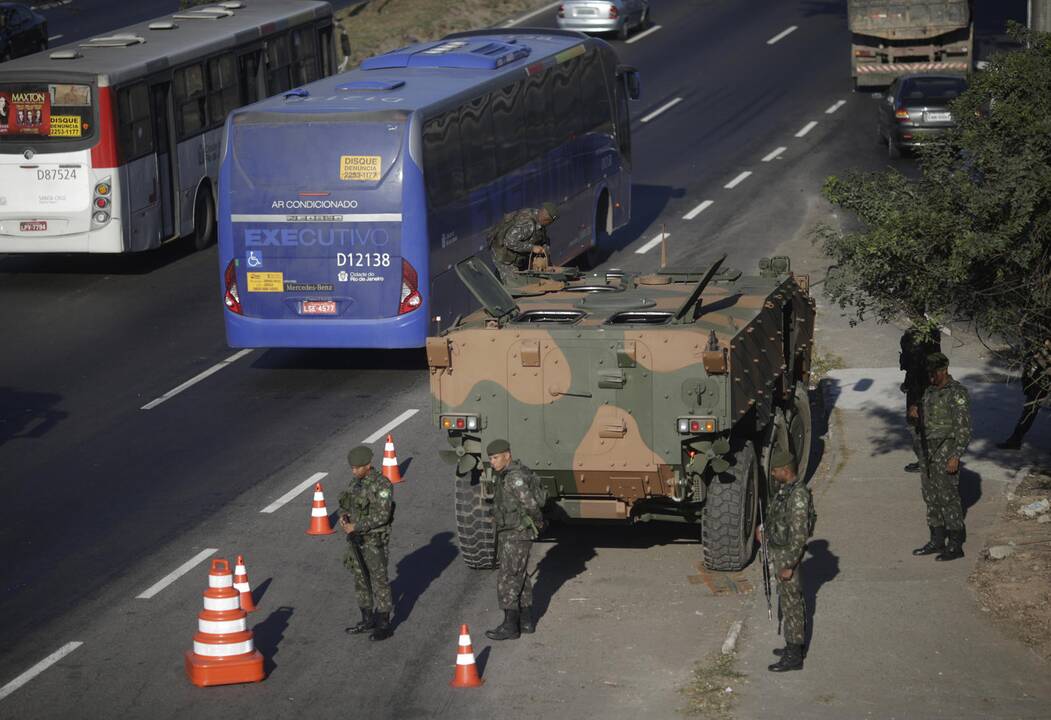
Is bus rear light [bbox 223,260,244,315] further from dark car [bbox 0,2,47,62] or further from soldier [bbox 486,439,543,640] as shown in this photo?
dark car [bbox 0,2,47,62]

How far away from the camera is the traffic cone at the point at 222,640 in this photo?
12.6m

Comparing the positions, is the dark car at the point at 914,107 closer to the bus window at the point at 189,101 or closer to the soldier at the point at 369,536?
the bus window at the point at 189,101

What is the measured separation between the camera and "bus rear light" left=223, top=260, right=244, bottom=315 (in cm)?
2081

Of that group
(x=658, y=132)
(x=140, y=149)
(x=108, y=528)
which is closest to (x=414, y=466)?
(x=108, y=528)

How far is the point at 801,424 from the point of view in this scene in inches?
670

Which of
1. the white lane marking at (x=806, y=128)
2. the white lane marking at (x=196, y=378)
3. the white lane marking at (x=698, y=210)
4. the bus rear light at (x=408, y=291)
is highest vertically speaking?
the bus rear light at (x=408, y=291)

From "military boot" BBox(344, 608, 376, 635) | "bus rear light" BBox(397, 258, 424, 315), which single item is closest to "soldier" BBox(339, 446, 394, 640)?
"military boot" BBox(344, 608, 376, 635)

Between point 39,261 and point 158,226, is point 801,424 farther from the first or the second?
point 39,261

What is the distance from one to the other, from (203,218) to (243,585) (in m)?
15.7

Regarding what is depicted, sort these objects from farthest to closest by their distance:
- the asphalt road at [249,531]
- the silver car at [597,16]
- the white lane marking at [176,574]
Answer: the silver car at [597,16] → the white lane marking at [176,574] → the asphalt road at [249,531]

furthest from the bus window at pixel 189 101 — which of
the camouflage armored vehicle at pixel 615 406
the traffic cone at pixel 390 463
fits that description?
the camouflage armored vehicle at pixel 615 406

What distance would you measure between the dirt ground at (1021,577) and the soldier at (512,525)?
3.64 m

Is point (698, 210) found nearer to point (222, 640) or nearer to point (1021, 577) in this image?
point (1021, 577)

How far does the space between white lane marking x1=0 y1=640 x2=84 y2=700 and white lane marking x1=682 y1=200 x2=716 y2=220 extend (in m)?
18.2
